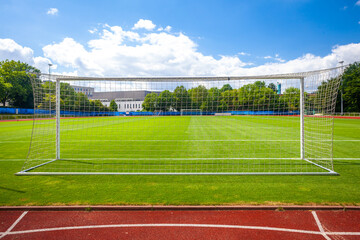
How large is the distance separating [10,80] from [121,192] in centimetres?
6274

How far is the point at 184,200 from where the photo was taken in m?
4.26

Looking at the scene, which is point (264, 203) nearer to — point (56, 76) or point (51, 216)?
point (51, 216)

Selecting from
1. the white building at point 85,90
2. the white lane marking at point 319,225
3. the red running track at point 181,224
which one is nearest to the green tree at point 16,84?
the white building at point 85,90

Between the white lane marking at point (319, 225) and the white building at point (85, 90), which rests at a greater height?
the white building at point (85, 90)

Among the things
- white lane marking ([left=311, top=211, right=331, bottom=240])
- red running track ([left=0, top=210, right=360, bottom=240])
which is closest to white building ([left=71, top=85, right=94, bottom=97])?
red running track ([left=0, top=210, right=360, bottom=240])

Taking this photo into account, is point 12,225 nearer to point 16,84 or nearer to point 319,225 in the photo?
point 319,225

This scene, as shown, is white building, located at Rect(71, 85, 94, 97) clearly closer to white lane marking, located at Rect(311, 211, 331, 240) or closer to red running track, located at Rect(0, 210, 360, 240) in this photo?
red running track, located at Rect(0, 210, 360, 240)

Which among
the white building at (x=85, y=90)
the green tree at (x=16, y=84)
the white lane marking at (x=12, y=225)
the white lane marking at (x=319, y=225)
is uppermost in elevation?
the green tree at (x=16, y=84)

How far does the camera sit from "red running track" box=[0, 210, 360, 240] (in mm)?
3240

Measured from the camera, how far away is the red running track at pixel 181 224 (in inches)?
128

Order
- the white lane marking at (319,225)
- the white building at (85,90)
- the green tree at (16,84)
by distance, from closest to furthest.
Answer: the white lane marking at (319,225) → the white building at (85,90) → the green tree at (16,84)

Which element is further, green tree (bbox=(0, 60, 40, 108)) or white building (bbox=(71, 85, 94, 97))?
green tree (bbox=(0, 60, 40, 108))

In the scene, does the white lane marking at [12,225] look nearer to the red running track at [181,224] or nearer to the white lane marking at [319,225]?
the red running track at [181,224]

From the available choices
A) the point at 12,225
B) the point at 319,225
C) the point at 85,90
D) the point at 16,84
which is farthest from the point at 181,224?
the point at 16,84
